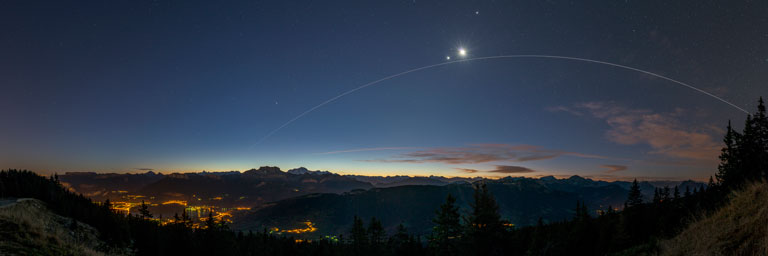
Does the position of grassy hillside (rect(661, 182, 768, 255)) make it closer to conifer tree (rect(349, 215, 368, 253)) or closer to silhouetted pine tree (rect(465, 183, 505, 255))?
silhouetted pine tree (rect(465, 183, 505, 255))

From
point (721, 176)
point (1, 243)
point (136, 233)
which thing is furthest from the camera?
point (136, 233)

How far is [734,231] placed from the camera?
788 cm

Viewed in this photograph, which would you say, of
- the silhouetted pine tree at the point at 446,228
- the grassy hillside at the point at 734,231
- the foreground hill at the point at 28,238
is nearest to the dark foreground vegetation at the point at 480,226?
the silhouetted pine tree at the point at 446,228

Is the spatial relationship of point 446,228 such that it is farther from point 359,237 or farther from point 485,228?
point 359,237

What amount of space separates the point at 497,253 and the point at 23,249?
32068 millimetres

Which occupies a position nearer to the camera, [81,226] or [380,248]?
[81,226]

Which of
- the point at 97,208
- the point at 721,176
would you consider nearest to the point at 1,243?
the point at 97,208

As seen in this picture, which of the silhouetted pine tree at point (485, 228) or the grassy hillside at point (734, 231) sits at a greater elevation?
the grassy hillside at point (734, 231)

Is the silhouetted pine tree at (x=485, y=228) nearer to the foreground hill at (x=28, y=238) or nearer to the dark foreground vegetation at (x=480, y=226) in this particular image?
the dark foreground vegetation at (x=480, y=226)

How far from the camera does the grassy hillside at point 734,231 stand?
7227 millimetres

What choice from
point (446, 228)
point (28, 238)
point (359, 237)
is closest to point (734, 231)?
point (28, 238)

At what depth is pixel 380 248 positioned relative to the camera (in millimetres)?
84000

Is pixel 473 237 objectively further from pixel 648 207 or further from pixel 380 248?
pixel 648 207

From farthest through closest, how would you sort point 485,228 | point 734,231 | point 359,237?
point 359,237 < point 485,228 < point 734,231
